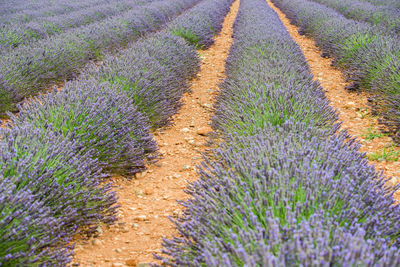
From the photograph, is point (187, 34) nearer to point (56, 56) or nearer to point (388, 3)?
point (56, 56)

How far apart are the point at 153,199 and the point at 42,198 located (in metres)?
0.98

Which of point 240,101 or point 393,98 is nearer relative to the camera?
point 240,101

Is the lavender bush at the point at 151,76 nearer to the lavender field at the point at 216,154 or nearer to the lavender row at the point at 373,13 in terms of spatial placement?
the lavender field at the point at 216,154

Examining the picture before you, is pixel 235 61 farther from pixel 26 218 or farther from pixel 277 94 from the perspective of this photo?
pixel 26 218

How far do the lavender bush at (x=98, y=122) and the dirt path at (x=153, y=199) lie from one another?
0.22 meters

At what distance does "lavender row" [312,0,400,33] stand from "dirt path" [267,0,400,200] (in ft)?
5.24

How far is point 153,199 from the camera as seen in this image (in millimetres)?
2811

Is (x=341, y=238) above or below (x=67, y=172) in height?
above

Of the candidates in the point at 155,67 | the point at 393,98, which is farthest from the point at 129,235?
the point at 393,98

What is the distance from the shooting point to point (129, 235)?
7.73ft

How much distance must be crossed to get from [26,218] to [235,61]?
3.99 m

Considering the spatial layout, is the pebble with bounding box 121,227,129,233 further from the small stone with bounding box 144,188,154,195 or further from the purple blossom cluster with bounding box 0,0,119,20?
the purple blossom cluster with bounding box 0,0,119,20

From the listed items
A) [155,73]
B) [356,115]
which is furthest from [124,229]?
[356,115]

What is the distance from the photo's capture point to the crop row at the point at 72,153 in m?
1.68
